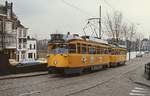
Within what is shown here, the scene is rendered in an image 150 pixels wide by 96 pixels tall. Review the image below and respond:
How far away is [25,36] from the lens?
111 meters

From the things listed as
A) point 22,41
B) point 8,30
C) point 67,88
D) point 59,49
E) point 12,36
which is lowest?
point 67,88

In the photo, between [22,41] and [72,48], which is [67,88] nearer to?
[72,48]

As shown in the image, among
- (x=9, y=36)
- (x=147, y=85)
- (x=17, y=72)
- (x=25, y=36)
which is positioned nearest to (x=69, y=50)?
(x=17, y=72)

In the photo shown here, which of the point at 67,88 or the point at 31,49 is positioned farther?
the point at 31,49

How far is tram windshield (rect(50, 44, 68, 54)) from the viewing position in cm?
2947

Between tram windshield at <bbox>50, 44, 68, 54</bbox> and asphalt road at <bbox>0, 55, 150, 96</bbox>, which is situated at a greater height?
tram windshield at <bbox>50, 44, 68, 54</bbox>

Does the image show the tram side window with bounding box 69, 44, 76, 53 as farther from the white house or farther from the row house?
the white house

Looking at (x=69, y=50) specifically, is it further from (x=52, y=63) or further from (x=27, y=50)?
(x=27, y=50)

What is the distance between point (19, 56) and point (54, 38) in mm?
76358

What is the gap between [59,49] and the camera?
1169 inches

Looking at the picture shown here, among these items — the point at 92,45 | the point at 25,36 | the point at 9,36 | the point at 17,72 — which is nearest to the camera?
the point at 17,72

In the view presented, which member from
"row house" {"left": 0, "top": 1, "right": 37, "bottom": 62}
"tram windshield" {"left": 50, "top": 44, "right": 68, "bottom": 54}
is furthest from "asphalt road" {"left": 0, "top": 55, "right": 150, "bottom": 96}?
"row house" {"left": 0, "top": 1, "right": 37, "bottom": 62}

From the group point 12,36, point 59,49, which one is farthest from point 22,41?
point 59,49

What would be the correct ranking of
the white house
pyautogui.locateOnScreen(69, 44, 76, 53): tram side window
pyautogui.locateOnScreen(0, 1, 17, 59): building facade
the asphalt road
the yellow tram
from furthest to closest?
the white house < pyautogui.locateOnScreen(0, 1, 17, 59): building facade < pyautogui.locateOnScreen(69, 44, 76, 53): tram side window < the yellow tram < the asphalt road
